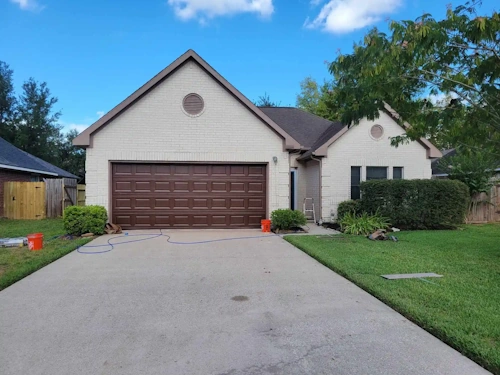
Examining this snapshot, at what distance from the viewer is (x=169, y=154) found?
40.7 ft

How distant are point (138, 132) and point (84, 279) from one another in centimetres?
709

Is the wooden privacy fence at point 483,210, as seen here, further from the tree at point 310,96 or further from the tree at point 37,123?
the tree at point 37,123

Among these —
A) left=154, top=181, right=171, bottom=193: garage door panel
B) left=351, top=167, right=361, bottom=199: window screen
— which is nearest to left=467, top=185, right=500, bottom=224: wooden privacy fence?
left=351, top=167, right=361, bottom=199: window screen

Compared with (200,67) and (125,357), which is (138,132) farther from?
(125,357)

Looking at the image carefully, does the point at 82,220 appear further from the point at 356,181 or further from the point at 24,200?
the point at 356,181

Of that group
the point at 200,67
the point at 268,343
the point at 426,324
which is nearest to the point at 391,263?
the point at 426,324

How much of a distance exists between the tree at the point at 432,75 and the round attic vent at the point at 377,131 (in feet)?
24.2

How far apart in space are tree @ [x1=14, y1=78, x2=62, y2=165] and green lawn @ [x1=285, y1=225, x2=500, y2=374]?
114ft

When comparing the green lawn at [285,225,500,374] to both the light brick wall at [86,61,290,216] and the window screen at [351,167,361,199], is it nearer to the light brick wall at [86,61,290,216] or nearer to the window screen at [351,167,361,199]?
the light brick wall at [86,61,290,216]

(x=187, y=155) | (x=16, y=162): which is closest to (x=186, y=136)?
(x=187, y=155)

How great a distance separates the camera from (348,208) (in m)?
13.8

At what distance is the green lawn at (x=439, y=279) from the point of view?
12.3 feet

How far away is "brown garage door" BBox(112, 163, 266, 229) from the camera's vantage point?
12.5 meters

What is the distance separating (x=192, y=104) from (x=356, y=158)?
23.0ft
